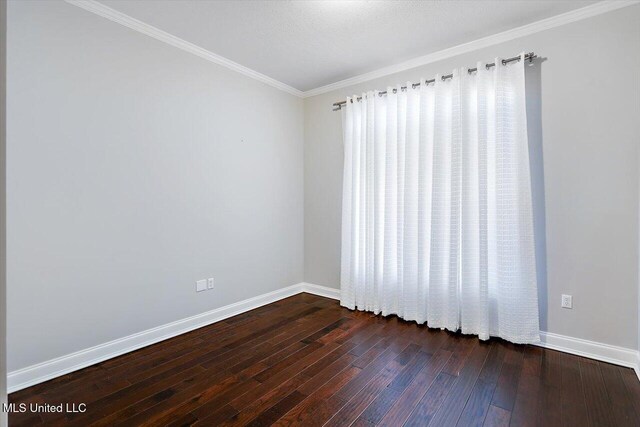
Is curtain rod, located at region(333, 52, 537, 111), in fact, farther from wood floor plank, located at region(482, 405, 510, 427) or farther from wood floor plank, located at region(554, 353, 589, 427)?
wood floor plank, located at region(482, 405, 510, 427)

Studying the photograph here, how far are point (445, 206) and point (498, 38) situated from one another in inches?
60.8

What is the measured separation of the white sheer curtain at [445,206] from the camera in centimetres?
254

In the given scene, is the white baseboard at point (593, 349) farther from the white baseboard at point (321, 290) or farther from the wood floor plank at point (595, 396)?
the white baseboard at point (321, 290)

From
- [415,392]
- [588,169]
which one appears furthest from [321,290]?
[588,169]

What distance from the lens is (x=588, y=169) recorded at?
237 cm

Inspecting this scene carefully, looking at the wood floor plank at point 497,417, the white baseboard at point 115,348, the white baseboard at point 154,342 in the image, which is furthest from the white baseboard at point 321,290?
the wood floor plank at point 497,417

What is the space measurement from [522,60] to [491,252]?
1618mm

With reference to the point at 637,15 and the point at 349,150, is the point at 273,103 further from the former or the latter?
the point at 637,15

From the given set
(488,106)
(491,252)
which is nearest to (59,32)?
(488,106)

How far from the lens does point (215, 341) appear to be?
2.68 meters

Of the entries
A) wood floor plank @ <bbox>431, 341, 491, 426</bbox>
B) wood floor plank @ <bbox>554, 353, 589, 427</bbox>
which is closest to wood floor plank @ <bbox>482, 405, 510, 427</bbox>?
wood floor plank @ <bbox>431, 341, 491, 426</bbox>

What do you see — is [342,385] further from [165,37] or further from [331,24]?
[165,37]

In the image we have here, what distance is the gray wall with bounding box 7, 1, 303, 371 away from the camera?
1999 mm

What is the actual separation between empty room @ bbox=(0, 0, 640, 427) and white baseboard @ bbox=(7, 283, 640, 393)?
15mm
